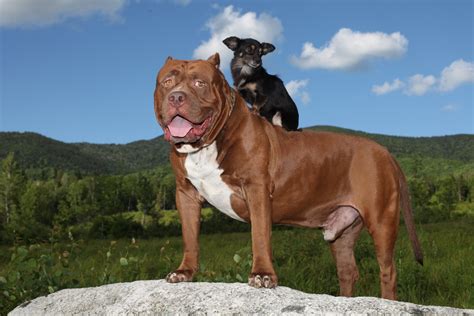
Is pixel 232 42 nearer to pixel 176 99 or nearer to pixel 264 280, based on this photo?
pixel 176 99

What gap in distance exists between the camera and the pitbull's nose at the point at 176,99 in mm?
3838

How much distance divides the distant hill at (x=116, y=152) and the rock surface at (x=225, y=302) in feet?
357

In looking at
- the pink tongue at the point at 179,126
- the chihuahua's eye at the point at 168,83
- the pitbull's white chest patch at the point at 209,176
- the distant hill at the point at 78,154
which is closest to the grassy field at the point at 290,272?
the pitbull's white chest patch at the point at 209,176

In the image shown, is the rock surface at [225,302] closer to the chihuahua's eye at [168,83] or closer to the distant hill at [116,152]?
the chihuahua's eye at [168,83]

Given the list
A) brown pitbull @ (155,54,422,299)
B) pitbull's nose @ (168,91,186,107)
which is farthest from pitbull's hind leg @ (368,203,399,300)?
pitbull's nose @ (168,91,186,107)

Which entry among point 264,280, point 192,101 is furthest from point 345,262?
point 192,101

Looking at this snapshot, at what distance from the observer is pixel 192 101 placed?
389 cm

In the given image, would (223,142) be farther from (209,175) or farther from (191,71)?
(191,71)

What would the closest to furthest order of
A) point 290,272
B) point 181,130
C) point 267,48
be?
point 181,130 < point 267,48 < point 290,272

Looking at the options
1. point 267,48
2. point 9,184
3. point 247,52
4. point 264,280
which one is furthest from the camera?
point 9,184

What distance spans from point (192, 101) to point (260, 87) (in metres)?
1.91

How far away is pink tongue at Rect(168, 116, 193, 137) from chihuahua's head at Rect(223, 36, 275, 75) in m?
2.06

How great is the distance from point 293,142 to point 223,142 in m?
0.81

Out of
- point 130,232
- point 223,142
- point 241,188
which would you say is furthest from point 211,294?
point 130,232
